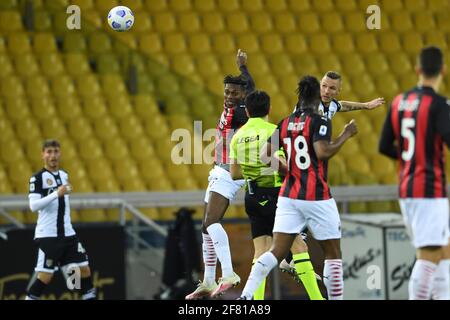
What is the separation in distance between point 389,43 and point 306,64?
168cm

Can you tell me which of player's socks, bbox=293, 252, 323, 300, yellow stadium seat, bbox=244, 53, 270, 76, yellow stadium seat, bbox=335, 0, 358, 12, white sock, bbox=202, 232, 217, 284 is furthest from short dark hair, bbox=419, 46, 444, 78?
yellow stadium seat, bbox=335, 0, 358, 12

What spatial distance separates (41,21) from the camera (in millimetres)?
16031

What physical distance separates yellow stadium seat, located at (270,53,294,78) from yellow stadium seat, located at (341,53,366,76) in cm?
96

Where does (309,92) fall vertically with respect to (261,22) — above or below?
below

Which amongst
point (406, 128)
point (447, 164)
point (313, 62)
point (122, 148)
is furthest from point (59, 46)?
point (406, 128)

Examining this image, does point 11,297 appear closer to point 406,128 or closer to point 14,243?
point 14,243

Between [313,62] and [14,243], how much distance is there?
6.49 metres

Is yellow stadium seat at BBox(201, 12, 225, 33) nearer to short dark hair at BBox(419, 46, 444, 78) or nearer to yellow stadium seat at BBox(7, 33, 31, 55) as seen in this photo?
yellow stadium seat at BBox(7, 33, 31, 55)

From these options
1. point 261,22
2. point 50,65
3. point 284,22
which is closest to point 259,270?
point 50,65

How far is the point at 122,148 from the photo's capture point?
15109 mm

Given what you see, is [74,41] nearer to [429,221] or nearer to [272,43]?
[272,43]

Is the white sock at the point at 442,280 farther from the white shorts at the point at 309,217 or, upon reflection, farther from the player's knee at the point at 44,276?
the player's knee at the point at 44,276

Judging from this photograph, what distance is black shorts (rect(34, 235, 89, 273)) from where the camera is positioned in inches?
427

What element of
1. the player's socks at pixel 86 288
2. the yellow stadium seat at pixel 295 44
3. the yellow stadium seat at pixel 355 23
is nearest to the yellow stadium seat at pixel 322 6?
the yellow stadium seat at pixel 355 23
